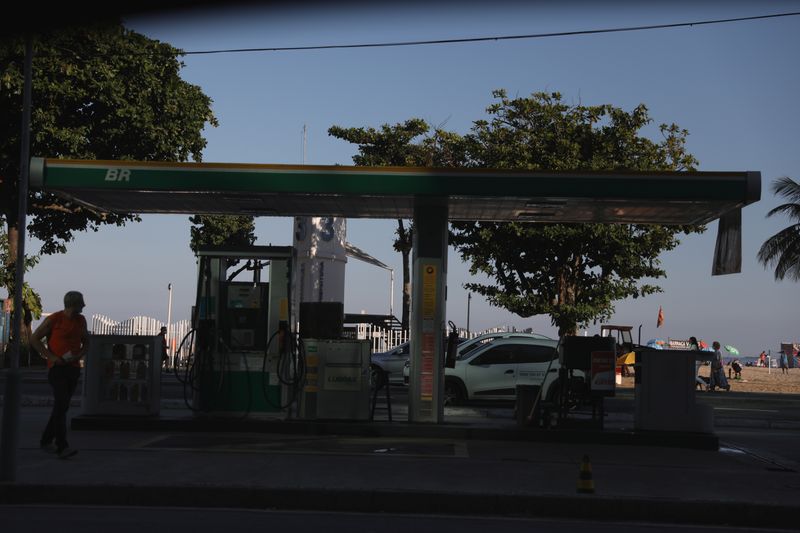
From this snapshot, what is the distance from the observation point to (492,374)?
2222 cm

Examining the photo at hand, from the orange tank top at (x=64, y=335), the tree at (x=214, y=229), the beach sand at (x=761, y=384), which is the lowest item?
the beach sand at (x=761, y=384)

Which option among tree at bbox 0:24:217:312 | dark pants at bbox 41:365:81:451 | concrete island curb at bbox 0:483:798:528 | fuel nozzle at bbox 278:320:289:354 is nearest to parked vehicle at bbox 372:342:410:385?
tree at bbox 0:24:217:312

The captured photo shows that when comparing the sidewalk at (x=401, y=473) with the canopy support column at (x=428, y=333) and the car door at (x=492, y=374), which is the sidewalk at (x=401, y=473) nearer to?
the canopy support column at (x=428, y=333)

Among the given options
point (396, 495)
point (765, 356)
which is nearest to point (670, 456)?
point (396, 495)

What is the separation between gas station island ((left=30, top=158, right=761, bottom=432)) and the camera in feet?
47.0

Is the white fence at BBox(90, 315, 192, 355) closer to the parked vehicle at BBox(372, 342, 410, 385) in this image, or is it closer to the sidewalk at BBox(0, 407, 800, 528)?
the parked vehicle at BBox(372, 342, 410, 385)

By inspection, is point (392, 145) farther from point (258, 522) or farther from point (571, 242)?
point (258, 522)

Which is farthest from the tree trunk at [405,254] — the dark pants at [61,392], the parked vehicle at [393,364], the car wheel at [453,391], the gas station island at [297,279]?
the dark pants at [61,392]

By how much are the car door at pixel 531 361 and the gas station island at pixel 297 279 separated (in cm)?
584

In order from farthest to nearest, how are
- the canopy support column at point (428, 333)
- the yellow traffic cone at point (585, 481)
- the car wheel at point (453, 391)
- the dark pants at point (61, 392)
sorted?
the car wheel at point (453, 391) → the canopy support column at point (428, 333) → the dark pants at point (61, 392) → the yellow traffic cone at point (585, 481)

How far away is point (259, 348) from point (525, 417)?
4.18 m

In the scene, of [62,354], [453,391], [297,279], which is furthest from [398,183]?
[453,391]

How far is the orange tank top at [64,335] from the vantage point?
37.7ft

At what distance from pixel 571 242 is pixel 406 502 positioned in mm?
26325
